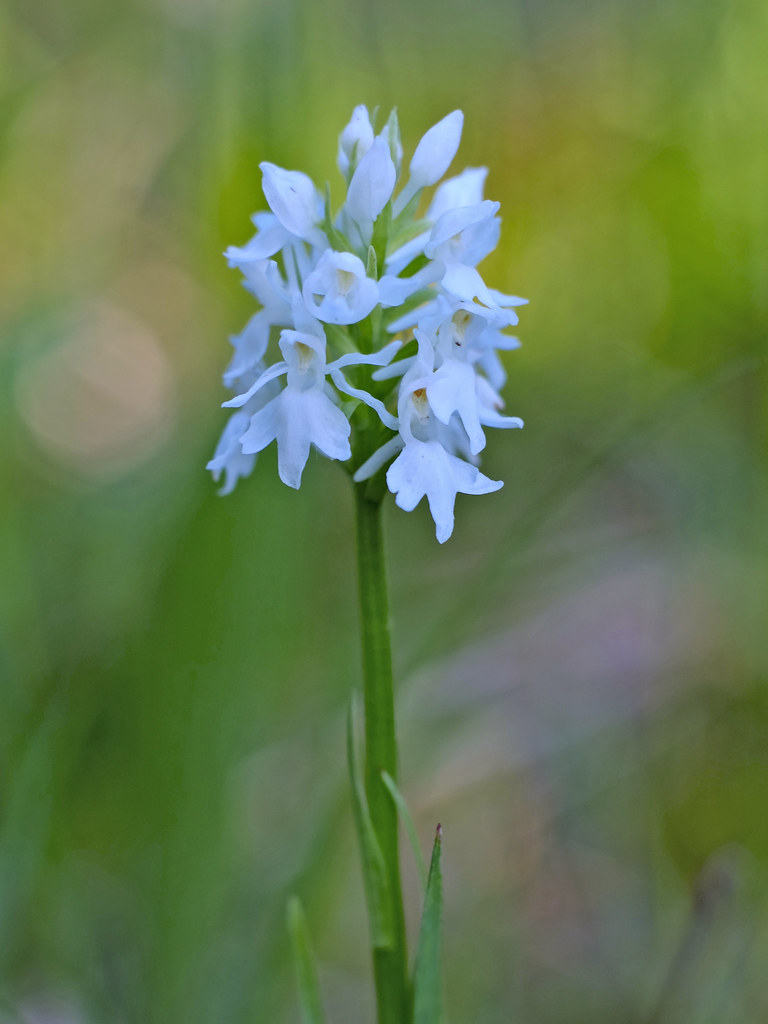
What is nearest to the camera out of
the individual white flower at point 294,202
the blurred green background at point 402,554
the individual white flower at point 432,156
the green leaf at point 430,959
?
the green leaf at point 430,959

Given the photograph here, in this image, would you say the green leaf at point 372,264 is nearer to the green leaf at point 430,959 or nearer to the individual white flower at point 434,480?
the individual white flower at point 434,480

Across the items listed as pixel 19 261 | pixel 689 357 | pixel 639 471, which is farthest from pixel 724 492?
pixel 19 261

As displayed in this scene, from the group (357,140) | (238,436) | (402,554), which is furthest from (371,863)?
(402,554)

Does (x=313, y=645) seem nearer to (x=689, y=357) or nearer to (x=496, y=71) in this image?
(x=689, y=357)

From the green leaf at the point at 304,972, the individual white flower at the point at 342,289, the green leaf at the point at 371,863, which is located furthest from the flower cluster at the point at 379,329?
the green leaf at the point at 304,972

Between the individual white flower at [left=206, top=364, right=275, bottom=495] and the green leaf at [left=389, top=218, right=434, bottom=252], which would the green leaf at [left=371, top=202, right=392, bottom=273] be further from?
the individual white flower at [left=206, top=364, right=275, bottom=495]

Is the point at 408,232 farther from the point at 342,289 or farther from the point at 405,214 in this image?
the point at 342,289
